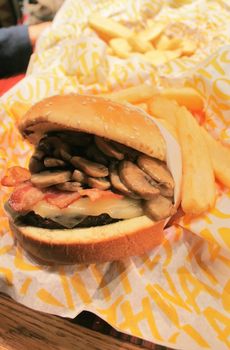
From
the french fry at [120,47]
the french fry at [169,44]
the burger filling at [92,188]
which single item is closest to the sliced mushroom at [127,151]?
the burger filling at [92,188]

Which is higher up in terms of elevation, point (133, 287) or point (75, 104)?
point (75, 104)

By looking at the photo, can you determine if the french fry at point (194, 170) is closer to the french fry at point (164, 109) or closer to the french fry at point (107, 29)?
the french fry at point (164, 109)

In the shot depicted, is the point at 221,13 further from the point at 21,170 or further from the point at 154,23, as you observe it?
the point at 21,170

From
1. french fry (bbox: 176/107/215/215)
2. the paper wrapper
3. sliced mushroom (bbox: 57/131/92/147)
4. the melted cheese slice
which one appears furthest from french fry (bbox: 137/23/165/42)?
the melted cheese slice

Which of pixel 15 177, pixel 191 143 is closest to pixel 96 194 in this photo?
pixel 15 177

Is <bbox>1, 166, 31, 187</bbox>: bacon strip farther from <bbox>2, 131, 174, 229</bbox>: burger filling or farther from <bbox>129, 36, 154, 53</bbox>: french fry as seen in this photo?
<bbox>129, 36, 154, 53</bbox>: french fry

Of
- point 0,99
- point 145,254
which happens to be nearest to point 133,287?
point 145,254

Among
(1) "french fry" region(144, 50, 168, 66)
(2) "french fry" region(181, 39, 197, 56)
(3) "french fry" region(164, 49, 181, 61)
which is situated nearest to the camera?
(1) "french fry" region(144, 50, 168, 66)
